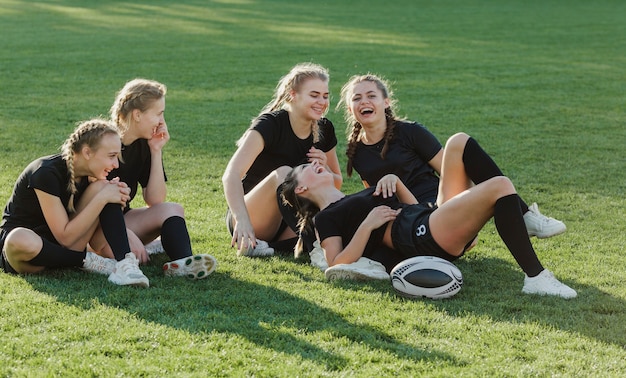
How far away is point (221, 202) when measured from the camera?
709 centimetres

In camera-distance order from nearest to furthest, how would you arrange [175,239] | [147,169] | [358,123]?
[175,239] → [147,169] → [358,123]

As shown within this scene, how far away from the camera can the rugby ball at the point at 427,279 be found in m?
4.69

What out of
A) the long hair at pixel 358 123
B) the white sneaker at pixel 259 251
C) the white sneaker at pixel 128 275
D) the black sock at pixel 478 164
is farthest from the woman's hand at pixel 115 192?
the black sock at pixel 478 164

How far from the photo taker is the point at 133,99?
5375mm

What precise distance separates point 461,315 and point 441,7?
977 inches

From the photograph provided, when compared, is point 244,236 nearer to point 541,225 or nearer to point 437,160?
point 437,160

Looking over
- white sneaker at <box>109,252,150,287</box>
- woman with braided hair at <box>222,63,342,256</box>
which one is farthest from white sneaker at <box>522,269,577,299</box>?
white sneaker at <box>109,252,150,287</box>

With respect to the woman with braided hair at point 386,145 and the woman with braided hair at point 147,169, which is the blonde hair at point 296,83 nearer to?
the woman with braided hair at point 386,145

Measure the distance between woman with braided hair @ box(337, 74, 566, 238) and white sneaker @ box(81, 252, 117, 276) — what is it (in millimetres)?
1818

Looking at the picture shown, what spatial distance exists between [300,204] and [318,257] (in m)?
0.37

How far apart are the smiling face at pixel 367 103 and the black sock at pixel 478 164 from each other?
843mm

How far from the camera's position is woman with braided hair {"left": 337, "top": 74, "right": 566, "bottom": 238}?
5844 millimetres

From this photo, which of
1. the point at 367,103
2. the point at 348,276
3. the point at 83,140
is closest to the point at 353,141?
the point at 367,103

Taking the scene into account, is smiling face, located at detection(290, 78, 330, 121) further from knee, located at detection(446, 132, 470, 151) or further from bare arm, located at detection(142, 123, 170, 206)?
knee, located at detection(446, 132, 470, 151)
